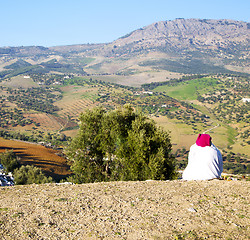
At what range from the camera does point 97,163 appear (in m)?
28.0

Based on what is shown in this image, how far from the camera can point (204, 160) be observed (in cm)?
1591

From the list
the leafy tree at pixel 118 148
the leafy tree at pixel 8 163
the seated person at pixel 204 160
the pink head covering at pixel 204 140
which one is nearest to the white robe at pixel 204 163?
the seated person at pixel 204 160

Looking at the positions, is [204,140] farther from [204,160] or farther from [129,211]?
[129,211]

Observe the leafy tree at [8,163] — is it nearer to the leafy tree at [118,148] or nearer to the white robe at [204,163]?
the leafy tree at [118,148]

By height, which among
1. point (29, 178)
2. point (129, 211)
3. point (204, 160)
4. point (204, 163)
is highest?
point (204, 160)

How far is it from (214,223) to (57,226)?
6896mm

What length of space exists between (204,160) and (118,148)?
11745mm

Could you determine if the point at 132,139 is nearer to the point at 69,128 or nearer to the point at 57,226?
the point at 57,226

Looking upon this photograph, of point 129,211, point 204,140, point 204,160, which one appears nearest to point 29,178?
point 129,211

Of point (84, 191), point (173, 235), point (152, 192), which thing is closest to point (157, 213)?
point (173, 235)

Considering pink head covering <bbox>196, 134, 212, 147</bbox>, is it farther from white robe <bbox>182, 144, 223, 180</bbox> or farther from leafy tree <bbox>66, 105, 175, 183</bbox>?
leafy tree <bbox>66, 105, 175, 183</bbox>

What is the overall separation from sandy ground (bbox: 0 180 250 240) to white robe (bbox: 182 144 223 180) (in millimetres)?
682

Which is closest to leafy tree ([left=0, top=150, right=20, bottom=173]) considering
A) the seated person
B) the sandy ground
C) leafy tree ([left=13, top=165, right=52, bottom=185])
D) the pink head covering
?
leafy tree ([left=13, top=165, right=52, bottom=185])

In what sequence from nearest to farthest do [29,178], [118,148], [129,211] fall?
[129,211] < [118,148] < [29,178]
